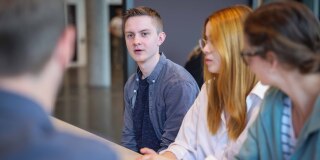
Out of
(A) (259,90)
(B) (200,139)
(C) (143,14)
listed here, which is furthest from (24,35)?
(C) (143,14)

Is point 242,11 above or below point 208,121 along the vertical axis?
above

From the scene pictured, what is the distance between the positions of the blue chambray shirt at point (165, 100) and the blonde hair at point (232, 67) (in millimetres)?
532

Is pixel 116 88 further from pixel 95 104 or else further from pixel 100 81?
pixel 95 104

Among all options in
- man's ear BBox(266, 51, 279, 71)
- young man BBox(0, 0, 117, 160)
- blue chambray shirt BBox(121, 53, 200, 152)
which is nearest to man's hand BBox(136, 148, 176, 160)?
blue chambray shirt BBox(121, 53, 200, 152)

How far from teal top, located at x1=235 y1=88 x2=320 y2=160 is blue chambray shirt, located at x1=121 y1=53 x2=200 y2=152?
854mm

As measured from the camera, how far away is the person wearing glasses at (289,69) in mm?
1374

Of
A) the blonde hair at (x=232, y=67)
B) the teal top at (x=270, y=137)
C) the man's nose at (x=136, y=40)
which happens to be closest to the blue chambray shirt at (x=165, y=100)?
the man's nose at (x=136, y=40)

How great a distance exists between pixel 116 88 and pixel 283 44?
8780 millimetres

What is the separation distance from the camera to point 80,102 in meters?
8.39

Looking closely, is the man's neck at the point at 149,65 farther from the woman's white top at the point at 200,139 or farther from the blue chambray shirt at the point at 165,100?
the woman's white top at the point at 200,139

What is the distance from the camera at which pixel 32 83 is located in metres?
0.87

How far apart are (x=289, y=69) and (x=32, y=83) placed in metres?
0.82

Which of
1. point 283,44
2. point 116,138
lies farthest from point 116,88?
point 283,44

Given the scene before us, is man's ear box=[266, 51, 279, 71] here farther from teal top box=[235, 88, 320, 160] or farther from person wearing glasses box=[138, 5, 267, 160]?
person wearing glasses box=[138, 5, 267, 160]
